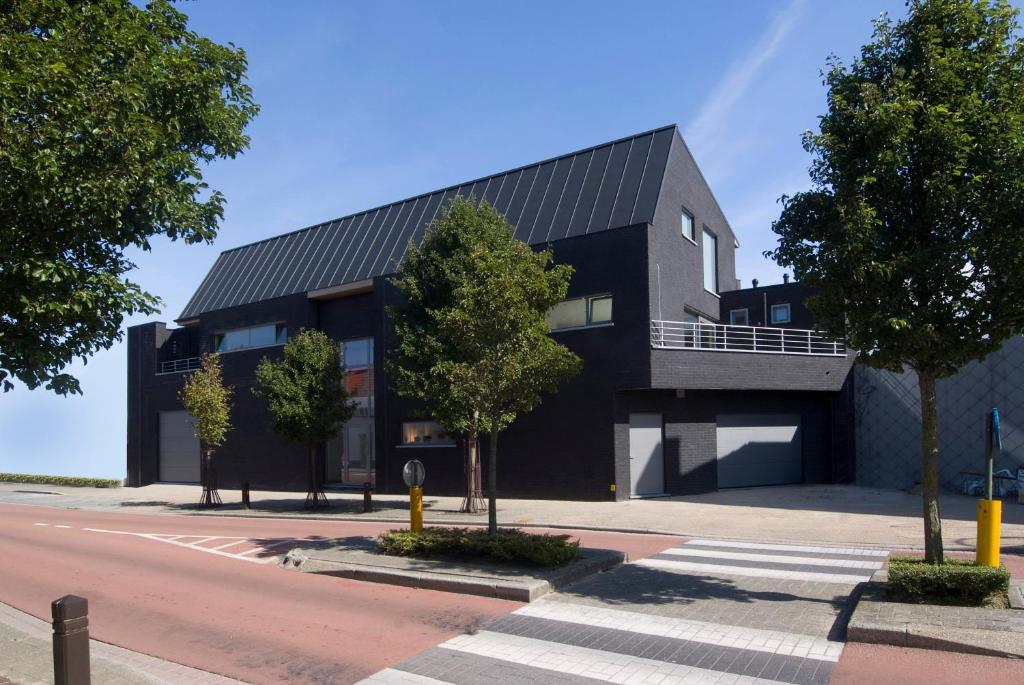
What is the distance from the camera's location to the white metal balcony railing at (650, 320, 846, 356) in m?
21.3

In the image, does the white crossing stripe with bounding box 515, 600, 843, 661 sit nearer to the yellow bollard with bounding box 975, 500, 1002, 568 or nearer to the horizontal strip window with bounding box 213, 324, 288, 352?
the yellow bollard with bounding box 975, 500, 1002, 568

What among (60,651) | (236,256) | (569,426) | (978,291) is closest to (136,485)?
(236,256)

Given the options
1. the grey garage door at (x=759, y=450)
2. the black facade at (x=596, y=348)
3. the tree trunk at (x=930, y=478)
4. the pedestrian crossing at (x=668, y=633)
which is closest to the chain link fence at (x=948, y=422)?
the black facade at (x=596, y=348)

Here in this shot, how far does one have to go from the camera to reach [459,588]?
9.84 metres

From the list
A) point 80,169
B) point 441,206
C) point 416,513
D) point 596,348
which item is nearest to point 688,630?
point 416,513

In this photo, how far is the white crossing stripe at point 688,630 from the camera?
283 inches

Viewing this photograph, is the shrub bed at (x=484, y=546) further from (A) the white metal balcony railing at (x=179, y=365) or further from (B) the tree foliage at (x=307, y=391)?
(A) the white metal balcony railing at (x=179, y=365)

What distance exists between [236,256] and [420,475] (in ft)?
92.7

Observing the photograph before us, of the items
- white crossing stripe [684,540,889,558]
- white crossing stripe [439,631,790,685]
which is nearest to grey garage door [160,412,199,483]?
white crossing stripe [684,540,889,558]

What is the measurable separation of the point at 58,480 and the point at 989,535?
4054 cm

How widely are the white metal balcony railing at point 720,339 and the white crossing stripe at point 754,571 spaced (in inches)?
381

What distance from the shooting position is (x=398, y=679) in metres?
6.59

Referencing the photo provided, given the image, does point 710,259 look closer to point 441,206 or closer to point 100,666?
point 441,206

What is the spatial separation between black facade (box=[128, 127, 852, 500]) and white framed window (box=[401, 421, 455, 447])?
183 millimetres
